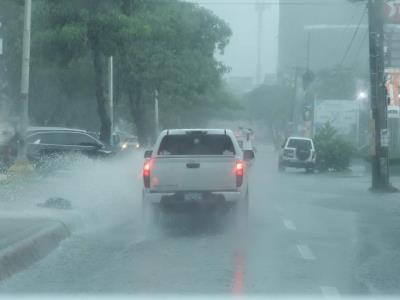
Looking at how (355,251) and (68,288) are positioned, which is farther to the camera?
(355,251)

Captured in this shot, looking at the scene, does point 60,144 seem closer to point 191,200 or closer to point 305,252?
point 191,200

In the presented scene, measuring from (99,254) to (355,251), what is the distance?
3770 mm

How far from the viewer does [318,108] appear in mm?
76312

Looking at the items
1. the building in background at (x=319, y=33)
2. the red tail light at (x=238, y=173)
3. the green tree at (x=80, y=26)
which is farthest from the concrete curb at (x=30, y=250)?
the building in background at (x=319, y=33)

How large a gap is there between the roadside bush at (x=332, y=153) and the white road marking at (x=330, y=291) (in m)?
34.0

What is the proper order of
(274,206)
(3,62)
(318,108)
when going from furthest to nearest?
(318,108) → (3,62) → (274,206)

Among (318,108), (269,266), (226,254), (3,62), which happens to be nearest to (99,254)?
Answer: (226,254)

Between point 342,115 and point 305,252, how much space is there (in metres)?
61.6

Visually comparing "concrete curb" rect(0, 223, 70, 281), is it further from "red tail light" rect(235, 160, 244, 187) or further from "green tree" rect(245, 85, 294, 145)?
"green tree" rect(245, 85, 294, 145)

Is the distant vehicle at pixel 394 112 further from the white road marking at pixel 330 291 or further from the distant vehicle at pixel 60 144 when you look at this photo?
the white road marking at pixel 330 291

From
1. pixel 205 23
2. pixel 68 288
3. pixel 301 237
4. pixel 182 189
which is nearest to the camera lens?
pixel 68 288

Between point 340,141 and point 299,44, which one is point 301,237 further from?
point 299,44

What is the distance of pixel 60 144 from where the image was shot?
111 ft

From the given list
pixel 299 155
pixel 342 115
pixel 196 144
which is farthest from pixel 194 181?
pixel 342 115
